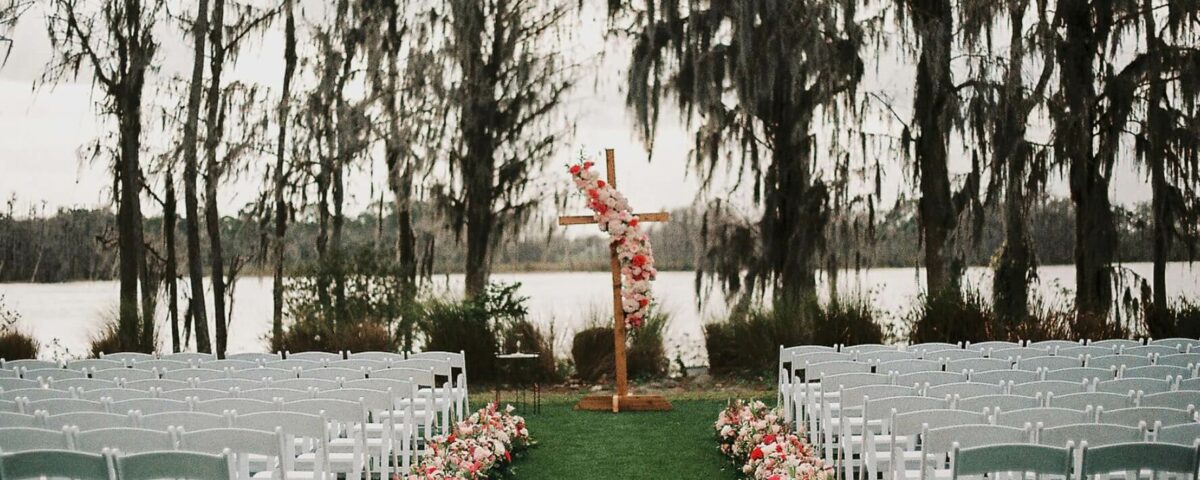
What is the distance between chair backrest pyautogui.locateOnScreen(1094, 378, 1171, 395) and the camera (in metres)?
6.20

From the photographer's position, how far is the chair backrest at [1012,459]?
423cm

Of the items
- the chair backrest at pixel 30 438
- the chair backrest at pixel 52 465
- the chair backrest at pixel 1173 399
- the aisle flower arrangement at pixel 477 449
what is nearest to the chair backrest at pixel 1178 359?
the chair backrest at pixel 1173 399

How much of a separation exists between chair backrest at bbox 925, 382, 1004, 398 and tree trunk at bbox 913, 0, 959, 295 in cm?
764

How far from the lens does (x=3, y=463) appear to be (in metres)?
4.41

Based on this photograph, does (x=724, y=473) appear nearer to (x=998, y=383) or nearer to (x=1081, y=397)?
(x=998, y=383)

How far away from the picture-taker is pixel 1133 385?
6234 mm

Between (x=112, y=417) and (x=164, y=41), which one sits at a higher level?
(x=164, y=41)

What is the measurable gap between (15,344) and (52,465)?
32.4ft

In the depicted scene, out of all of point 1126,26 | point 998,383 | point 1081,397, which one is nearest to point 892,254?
point 1126,26

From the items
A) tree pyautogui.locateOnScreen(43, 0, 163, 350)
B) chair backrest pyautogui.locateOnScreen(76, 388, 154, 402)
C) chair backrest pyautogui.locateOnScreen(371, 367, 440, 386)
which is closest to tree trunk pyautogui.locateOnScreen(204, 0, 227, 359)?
tree pyautogui.locateOnScreen(43, 0, 163, 350)

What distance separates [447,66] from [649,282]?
7.30m

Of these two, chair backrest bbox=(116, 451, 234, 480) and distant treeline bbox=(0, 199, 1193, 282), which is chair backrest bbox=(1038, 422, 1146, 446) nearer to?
chair backrest bbox=(116, 451, 234, 480)

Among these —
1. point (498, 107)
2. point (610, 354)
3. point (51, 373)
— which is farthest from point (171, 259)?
point (51, 373)

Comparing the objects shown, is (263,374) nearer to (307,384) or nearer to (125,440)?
(307,384)
